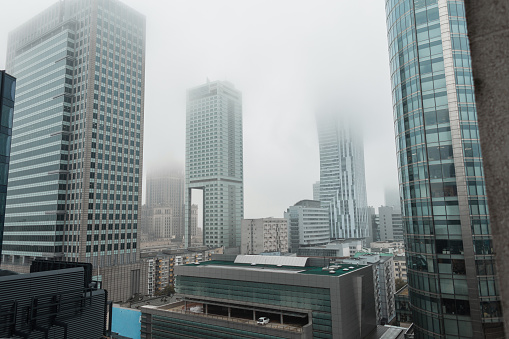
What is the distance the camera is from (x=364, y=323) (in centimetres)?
4844

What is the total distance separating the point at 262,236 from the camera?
131 m

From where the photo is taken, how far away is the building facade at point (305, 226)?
498 ft

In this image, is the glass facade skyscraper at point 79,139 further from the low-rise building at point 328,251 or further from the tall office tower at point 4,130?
the tall office tower at point 4,130

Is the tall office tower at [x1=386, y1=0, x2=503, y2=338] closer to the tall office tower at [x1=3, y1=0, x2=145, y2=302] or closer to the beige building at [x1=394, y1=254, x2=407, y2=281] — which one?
the beige building at [x1=394, y1=254, x2=407, y2=281]

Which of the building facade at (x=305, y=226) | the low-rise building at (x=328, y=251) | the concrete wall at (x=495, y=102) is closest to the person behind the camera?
the concrete wall at (x=495, y=102)

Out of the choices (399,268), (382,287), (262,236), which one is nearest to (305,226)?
(262,236)

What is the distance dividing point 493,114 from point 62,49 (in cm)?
11346

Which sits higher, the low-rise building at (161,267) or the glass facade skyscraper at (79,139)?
the glass facade skyscraper at (79,139)

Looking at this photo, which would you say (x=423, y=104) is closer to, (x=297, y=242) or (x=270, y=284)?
(x=270, y=284)

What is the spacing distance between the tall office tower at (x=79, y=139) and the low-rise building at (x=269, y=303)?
37781mm

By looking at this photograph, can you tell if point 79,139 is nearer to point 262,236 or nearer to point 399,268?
point 262,236

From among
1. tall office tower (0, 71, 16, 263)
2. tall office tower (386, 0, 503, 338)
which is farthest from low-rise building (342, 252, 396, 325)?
tall office tower (0, 71, 16, 263)

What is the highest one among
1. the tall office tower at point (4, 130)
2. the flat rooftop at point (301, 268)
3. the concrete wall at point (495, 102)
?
the tall office tower at point (4, 130)

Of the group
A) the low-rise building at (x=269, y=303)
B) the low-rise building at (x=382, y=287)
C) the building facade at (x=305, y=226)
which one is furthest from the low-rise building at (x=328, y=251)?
the low-rise building at (x=269, y=303)
